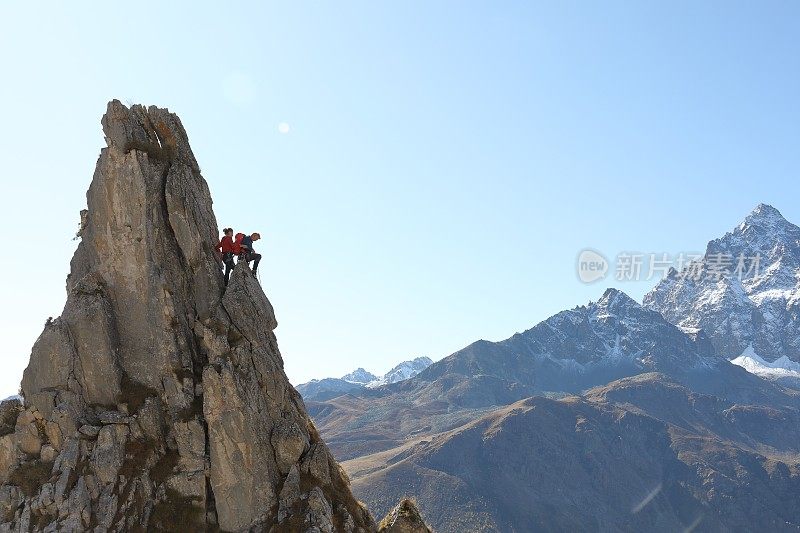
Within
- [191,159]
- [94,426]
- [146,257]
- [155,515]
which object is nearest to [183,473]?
[155,515]

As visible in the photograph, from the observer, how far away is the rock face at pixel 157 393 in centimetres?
3069

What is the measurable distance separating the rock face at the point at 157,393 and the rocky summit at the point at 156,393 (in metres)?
0.07

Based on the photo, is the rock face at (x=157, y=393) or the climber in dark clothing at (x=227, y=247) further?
the climber in dark clothing at (x=227, y=247)

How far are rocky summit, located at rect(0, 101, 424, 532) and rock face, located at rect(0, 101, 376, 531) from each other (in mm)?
68

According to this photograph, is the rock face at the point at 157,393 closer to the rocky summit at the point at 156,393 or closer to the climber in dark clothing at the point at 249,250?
the rocky summit at the point at 156,393

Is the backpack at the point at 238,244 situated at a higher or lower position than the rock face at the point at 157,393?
higher

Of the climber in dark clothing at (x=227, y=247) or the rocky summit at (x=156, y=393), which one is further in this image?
the climber in dark clothing at (x=227, y=247)

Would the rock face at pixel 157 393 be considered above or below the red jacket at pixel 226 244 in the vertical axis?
below

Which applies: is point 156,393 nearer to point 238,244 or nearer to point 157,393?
point 157,393

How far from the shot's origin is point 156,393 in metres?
33.7

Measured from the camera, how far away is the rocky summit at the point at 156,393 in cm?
3067

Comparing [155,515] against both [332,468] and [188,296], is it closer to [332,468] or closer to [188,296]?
[332,468]

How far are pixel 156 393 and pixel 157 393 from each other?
7 centimetres

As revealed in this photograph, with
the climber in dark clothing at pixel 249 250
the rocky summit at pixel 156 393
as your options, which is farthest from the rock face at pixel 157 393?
the climber in dark clothing at pixel 249 250
